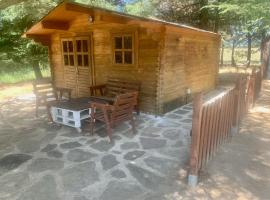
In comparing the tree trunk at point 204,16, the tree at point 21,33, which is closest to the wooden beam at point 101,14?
the tree at point 21,33

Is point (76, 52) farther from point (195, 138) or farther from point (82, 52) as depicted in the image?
point (195, 138)

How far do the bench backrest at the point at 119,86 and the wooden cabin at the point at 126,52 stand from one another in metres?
0.17

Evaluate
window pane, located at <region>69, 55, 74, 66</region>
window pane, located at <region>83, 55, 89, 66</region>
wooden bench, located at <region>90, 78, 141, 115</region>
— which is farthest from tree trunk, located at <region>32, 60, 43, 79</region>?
wooden bench, located at <region>90, 78, 141, 115</region>

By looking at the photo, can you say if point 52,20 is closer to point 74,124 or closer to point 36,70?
point 74,124

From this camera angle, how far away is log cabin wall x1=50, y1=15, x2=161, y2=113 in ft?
20.5

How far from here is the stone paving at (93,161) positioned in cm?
328

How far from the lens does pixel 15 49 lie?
538 inches

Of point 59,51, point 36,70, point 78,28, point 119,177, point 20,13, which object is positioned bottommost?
point 119,177

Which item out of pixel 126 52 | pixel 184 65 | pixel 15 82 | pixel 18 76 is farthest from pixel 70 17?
pixel 18 76

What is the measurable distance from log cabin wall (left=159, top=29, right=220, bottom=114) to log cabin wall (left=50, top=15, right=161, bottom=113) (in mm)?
270

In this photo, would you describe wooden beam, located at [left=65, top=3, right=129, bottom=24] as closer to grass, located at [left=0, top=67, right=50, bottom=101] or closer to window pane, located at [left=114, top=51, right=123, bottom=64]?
window pane, located at [left=114, top=51, right=123, bottom=64]

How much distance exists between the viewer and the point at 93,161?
13.4 feet

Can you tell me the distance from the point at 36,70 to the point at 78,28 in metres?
7.47

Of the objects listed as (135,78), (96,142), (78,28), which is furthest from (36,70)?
(96,142)
